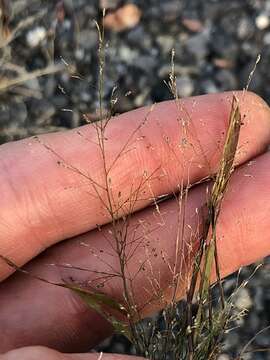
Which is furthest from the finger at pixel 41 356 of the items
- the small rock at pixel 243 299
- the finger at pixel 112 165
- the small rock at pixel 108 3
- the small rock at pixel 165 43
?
the small rock at pixel 108 3

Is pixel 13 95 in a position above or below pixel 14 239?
above

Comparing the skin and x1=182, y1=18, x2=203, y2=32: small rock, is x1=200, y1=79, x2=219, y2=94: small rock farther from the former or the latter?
the skin

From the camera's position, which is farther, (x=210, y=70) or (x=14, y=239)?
(x=210, y=70)

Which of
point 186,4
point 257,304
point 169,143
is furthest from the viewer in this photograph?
point 186,4

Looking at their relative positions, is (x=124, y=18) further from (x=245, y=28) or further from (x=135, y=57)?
(x=245, y=28)

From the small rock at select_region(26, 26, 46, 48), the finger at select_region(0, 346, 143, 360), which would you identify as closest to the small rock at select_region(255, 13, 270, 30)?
the small rock at select_region(26, 26, 46, 48)

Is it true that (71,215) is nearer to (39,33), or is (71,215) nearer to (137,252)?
(137,252)

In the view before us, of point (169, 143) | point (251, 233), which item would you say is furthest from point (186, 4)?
point (251, 233)
